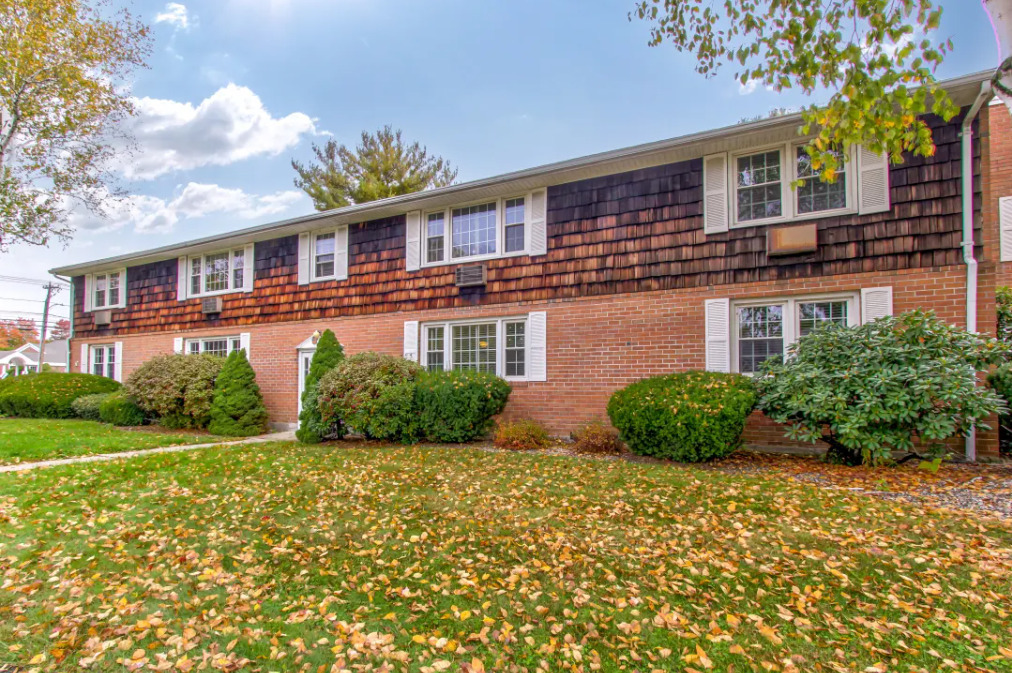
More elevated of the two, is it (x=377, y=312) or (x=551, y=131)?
(x=551, y=131)

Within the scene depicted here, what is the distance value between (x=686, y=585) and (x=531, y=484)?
269cm

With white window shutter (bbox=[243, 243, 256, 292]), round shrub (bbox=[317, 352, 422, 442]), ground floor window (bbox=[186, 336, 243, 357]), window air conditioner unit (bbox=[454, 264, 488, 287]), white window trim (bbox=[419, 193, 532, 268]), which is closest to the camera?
round shrub (bbox=[317, 352, 422, 442])

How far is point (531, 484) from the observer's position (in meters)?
5.80

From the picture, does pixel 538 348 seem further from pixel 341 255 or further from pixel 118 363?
pixel 118 363

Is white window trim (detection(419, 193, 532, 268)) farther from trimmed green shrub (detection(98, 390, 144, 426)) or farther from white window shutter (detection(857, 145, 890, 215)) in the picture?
trimmed green shrub (detection(98, 390, 144, 426))

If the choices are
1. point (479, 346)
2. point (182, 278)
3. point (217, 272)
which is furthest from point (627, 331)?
point (182, 278)

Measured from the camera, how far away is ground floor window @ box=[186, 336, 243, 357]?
1352 centimetres

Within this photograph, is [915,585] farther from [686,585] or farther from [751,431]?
[751,431]

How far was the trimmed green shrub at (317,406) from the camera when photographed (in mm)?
9484

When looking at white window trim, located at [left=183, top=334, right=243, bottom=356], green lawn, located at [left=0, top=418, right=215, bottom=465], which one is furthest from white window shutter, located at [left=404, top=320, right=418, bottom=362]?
white window trim, located at [left=183, top=334, right=243, bottom=356]

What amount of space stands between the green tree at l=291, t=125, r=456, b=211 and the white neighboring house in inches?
1144

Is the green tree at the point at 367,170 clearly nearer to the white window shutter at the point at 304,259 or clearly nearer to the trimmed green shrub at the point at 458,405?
the white window shutter at the point at 304,259

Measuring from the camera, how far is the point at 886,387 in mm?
6105

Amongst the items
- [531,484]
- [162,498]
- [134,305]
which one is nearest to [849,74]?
[531,484]
